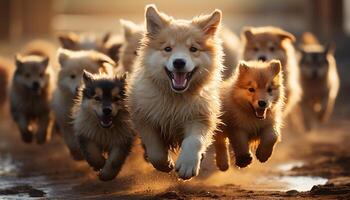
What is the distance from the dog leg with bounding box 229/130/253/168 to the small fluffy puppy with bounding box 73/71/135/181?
3.32ft

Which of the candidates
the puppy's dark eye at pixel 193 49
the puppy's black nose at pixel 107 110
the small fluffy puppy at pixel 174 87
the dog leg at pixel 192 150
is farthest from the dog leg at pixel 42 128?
the puppy's dark eye at pixel 193 49

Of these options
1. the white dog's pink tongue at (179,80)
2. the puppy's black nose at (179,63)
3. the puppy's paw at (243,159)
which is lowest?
the puppy's paw at (243,159)

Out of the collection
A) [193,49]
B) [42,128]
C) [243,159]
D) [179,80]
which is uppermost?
[193,49]

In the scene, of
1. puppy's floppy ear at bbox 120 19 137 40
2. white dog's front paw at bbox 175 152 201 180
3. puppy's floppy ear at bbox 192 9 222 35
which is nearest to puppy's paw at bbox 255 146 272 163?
white dog's front paw at bbox 175 152 201 180

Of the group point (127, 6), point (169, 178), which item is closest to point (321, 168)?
point (169, 178)

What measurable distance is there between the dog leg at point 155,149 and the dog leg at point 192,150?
0.25 metres

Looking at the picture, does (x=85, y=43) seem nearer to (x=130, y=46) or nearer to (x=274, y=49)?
(x=130, y=46)

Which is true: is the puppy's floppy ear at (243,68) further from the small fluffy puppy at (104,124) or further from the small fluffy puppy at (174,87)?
the small fluffy puppy at (104,124)

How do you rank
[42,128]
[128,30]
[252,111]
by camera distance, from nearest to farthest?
[252,111], [128,30], [42,128]

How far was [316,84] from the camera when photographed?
44.3 feet

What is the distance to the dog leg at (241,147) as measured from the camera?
825cm

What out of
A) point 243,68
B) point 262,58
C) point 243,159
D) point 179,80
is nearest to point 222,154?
point 243,159

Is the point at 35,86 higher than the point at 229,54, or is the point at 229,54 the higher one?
the point at 229,54

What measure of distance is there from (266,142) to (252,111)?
303mm
